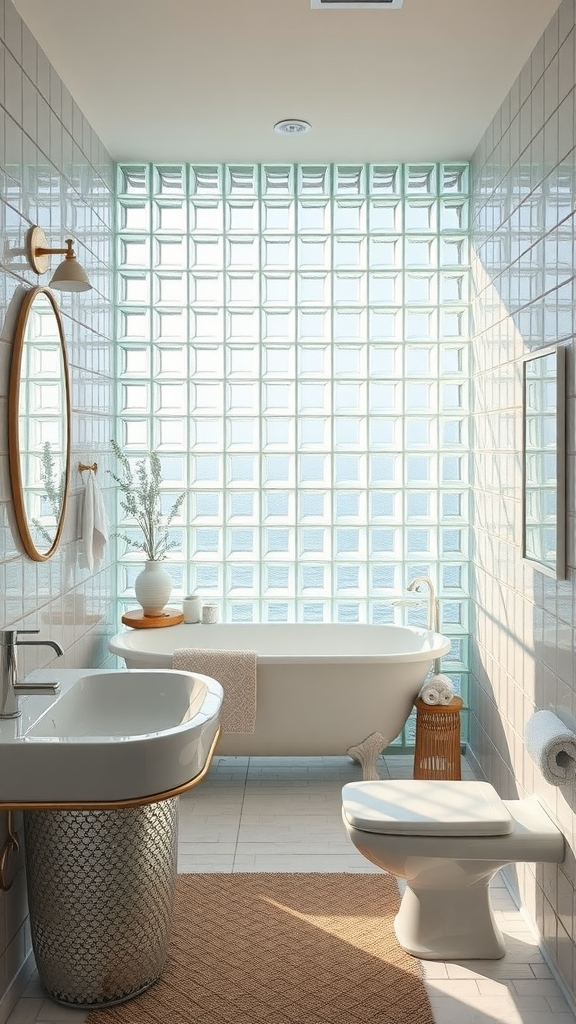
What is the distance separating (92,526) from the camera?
3.47m

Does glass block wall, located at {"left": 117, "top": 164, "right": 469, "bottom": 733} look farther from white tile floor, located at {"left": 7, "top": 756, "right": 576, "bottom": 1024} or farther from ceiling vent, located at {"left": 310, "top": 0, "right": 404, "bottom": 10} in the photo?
ceiling vent, located at {"left": 310, "top": 0, "right": 404, "bottom": 10}

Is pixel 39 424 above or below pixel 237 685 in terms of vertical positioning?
above

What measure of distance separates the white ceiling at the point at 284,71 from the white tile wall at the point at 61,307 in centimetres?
17

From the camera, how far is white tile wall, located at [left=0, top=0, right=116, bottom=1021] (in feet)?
8.38

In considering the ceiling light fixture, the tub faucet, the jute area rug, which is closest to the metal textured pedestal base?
the jute area rug

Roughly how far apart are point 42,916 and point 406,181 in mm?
3473

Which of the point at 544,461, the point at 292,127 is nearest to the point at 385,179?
the point at 292,127

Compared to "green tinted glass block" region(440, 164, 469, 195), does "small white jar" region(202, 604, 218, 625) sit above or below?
below

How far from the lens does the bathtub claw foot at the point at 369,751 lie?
149 inches

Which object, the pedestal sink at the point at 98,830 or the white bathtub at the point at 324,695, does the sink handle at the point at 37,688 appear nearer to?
the pedestal sink at the point at 98,830

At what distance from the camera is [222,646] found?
4.18 metres

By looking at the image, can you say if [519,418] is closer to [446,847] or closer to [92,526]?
[446,847]

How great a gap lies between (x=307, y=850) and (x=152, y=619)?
1.26 metres

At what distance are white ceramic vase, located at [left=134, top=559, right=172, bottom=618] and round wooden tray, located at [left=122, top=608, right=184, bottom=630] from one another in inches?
1.2
